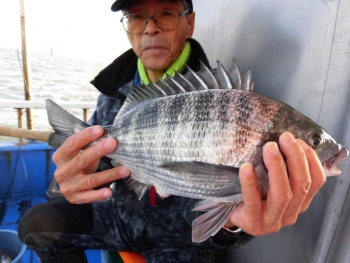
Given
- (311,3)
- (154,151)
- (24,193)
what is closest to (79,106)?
(24,193)

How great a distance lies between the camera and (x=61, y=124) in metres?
1.32

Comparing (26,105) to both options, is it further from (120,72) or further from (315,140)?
(315,140)

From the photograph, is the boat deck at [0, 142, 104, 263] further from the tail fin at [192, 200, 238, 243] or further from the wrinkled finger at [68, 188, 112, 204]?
the tail fin at [192, 200, 238, 243]

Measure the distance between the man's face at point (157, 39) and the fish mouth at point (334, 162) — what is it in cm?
113

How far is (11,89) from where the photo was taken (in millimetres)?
9211

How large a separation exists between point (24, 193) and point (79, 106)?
1188mm

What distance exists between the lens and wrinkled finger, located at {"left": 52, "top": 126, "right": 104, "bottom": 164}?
1.21 meters

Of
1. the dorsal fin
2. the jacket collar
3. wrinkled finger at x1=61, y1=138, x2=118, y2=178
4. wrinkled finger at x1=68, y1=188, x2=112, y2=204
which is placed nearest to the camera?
the dorsal fin

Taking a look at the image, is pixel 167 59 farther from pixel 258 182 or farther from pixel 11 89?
pixel 11 89

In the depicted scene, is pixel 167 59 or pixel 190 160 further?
pixel 167 59

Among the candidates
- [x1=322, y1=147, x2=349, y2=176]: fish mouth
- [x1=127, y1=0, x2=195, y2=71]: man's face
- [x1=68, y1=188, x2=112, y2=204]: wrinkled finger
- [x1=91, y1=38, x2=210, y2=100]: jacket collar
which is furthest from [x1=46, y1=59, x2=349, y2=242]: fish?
[x1=91, y1=38, x2=210, y2=100]: jacket collar

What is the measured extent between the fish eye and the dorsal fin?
0.27 metres

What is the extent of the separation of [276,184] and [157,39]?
116cm

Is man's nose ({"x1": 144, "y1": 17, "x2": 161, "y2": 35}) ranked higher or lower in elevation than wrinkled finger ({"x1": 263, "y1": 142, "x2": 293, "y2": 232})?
higher
